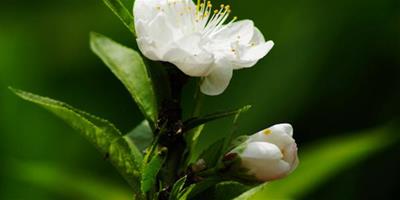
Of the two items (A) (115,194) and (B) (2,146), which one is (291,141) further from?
(B) (2,146)

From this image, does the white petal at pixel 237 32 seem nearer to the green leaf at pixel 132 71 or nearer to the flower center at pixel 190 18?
the flower center at pixel 190 18

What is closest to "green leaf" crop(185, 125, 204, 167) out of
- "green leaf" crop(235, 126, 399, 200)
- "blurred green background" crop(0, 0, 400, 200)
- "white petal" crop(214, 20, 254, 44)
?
"white petal" crop(214, 20, 254, 44)

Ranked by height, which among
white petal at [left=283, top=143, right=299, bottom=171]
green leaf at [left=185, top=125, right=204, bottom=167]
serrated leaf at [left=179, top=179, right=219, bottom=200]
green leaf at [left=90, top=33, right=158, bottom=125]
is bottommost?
white petal at [left=283, top=143, right=299, bottom=171]

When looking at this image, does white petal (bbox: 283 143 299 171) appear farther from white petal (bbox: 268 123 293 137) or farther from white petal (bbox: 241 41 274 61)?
white petal (bbox: 241 41 274 61)

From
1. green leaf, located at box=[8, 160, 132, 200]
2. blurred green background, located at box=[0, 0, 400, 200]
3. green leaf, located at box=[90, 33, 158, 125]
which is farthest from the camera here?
blurred green background, located at box=[0, 0, 400, 200]

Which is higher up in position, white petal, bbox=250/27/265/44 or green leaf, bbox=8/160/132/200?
white petal, bbox=250/27/265/44

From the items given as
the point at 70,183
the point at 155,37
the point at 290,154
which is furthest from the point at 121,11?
the point at 70,183

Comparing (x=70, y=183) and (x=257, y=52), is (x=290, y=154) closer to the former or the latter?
(x=257, y=52)
